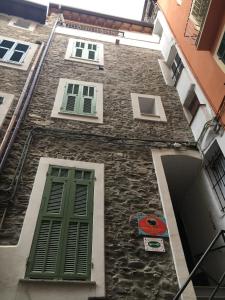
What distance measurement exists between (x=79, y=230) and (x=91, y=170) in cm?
168

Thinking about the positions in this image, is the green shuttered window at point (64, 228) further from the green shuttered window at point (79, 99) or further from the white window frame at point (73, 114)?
the green shuttered window at point (79, 99)

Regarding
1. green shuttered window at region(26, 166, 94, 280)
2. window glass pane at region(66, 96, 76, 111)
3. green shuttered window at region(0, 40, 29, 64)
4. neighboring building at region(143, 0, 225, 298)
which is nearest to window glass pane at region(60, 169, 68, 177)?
green shuttered window at region(26, 166, 94, 280)

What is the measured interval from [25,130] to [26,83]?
213cm

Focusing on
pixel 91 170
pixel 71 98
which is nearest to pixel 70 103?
pixel 71 98

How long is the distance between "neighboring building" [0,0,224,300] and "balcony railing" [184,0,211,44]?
1.40 m

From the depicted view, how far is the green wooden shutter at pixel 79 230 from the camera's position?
Answer: 5.27 m

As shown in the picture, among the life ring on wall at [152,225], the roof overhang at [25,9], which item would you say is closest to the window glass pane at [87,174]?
the life ring on wall at [152,225]

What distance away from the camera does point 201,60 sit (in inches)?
352

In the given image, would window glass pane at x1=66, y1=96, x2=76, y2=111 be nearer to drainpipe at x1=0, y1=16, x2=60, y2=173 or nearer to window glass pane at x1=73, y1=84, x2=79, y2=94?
window glass pane at x1=73, y1=84, x2=79, y2=94

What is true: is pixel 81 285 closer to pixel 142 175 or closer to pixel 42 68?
pixel 142 175

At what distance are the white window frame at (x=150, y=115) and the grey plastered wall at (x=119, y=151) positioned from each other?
16 cm

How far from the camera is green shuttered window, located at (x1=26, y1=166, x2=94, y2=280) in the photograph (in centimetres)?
521

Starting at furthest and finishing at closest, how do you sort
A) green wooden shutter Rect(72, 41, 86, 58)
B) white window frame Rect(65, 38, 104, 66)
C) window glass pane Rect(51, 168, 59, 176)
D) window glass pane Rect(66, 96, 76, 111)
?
green wooden shutter Rect(72, 41, 86, 58) → white window frame Rect(65, 38, 104, 66) → window glass pane Rect(66, 96, 76, 111) → window glass pane Rect(51, 168, 59, 176)

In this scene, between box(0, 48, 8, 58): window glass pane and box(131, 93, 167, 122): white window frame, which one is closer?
box(131, 93, 167, 122): white window frame
